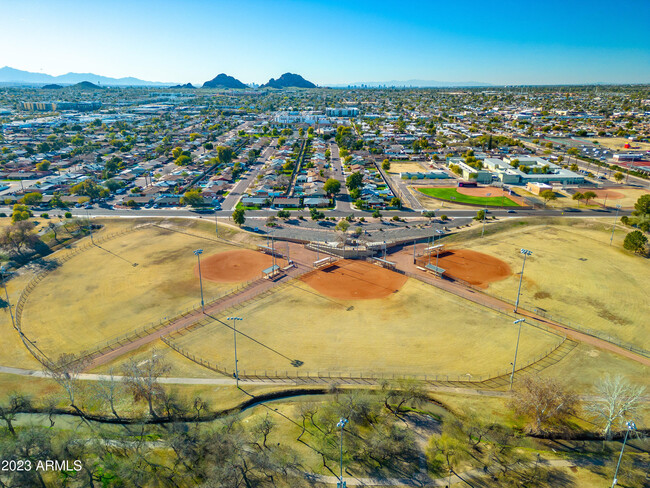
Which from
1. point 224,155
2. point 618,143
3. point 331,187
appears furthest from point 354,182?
point 618,143

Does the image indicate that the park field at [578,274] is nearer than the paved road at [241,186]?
Yes

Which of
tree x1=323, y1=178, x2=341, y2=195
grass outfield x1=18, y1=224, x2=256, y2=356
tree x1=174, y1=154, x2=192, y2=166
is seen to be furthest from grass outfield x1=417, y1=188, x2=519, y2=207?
tree x1=174, y1=154, x2=192, y2=166

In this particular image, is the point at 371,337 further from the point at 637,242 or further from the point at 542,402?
the point at 637,242

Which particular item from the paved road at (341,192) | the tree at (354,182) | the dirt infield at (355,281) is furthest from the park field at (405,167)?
the dirt infield at (355,281)

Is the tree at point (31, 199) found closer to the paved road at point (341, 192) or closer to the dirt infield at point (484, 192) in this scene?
the paved road at point (341, 192)

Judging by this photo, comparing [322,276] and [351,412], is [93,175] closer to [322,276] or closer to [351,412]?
[322,276]

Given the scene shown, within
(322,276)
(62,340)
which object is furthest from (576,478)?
(62,340)
